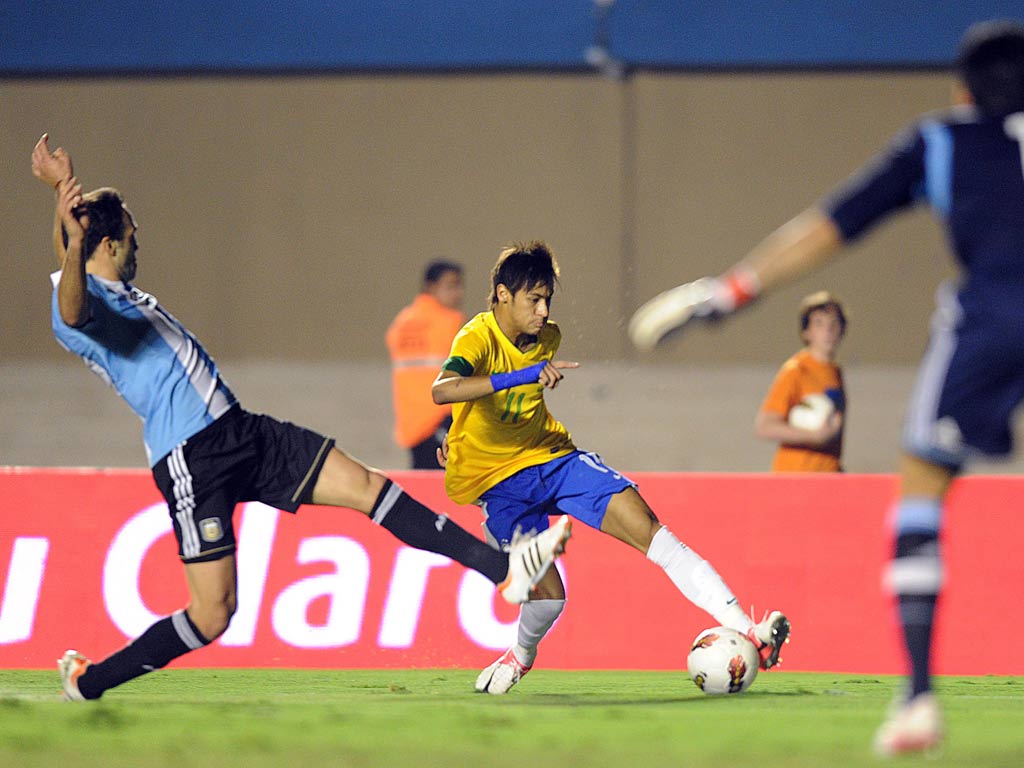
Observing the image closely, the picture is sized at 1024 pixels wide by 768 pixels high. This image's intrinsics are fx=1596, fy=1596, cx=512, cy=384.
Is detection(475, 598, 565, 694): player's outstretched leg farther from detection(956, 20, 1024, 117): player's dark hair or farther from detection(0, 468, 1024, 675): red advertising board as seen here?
detection(956, 20, 1024, 117): player's dark hair

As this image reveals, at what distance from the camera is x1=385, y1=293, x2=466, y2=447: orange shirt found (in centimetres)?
1084

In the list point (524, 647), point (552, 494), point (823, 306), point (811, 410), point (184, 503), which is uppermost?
point (823, 306)

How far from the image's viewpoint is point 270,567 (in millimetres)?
8102

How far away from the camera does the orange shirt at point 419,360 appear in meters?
10.8

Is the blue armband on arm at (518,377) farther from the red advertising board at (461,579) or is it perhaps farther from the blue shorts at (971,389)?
the red advertising board at (461,579)

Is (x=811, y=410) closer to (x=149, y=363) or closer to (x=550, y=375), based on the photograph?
(x=550, y=375)

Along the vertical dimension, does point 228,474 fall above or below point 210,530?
above

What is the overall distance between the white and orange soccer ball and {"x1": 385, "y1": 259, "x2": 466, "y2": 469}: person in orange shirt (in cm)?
484

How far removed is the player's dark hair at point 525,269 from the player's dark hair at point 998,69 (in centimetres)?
236

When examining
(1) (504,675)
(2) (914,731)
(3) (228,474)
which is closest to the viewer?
(2) (914,731)

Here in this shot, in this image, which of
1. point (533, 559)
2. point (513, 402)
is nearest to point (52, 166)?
point (513, 402)

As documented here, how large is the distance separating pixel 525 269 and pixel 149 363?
1.51 m

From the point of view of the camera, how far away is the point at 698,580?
6.16 meters

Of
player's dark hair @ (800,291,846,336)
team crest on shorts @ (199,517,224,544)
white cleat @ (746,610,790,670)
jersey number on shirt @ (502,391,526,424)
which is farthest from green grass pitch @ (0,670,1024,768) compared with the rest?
player's dark hair @ (800,291,846,336)
